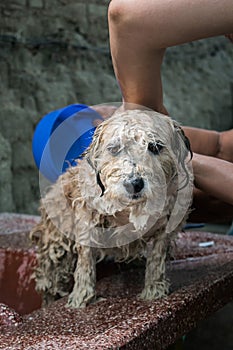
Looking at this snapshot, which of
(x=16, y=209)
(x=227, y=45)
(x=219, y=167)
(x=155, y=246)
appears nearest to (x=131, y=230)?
(x=155, y=246)

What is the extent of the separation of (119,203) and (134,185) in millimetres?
151

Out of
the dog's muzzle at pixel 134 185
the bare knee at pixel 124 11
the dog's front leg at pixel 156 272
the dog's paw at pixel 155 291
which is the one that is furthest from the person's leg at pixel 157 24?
the dog's paw at pixel 155 291

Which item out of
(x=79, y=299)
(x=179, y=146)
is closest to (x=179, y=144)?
(x=179, y=146)

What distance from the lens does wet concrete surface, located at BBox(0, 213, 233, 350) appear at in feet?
6.42

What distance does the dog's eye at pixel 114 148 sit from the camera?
2.03 meters

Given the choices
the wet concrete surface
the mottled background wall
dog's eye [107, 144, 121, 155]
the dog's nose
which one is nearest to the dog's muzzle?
the dog's nose

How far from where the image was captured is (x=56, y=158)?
2.79 m

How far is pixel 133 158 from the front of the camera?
6.56 ft

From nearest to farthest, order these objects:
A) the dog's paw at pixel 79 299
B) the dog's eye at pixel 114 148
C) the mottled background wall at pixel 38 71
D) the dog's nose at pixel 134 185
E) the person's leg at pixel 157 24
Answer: the dog's nose at pixel 134 185
the dog's eye at pixel 114 148
the person's leg at pixel 157 24
the dog's paw at pixel 79 299
the mottled background wall at pixel 38 71

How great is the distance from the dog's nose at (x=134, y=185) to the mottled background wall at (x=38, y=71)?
3699mm

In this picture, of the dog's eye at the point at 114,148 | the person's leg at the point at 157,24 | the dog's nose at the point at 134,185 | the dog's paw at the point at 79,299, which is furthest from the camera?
→ the dog's paw at the point at 79,299

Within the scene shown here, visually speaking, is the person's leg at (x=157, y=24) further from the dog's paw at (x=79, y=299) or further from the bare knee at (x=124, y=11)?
the dog's paw at (x=79, y=299)

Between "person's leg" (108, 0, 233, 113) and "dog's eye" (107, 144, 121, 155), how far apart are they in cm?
46

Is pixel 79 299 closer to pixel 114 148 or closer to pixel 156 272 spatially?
pixel 156 272
